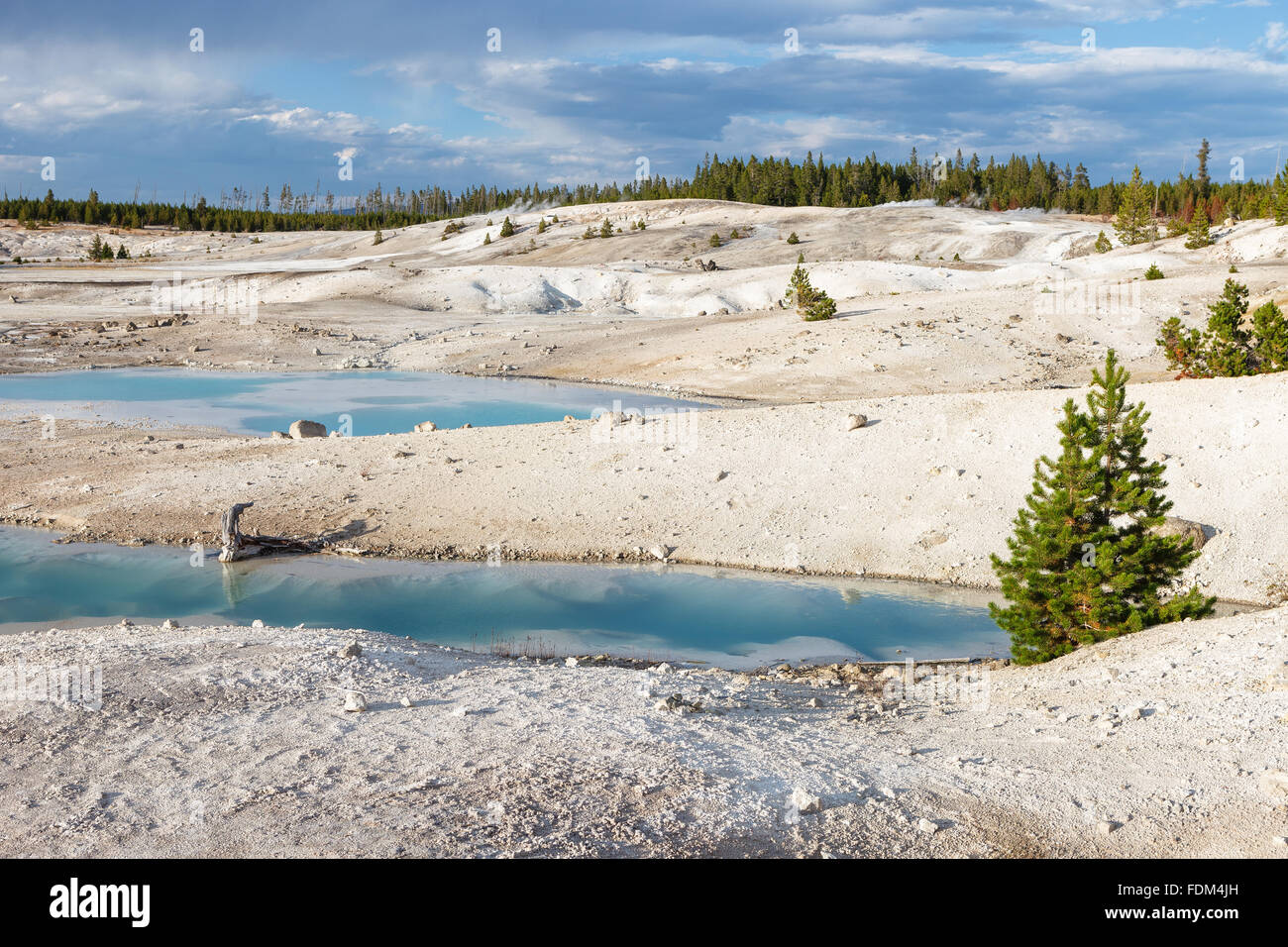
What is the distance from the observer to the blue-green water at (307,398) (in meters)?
28.8

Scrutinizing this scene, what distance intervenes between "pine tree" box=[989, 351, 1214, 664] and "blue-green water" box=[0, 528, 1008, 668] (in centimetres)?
197

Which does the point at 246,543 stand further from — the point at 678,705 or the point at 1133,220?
the point at 1133,220

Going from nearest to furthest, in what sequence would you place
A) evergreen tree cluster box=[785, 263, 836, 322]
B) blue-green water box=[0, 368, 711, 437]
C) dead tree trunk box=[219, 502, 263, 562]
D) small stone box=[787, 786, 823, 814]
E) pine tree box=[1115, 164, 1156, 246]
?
small stone box=[787, 786, 823, 814] < dead tree trunk box=[219, 502, 263, 562] < blue-green water box=[0, 368, 711, 437] < evergreen tree cluster box=[785, 263, 836, 322] < pine tree box=[1115, 164, 1156, 246]

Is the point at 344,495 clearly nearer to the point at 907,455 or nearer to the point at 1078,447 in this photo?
the point at 907,455

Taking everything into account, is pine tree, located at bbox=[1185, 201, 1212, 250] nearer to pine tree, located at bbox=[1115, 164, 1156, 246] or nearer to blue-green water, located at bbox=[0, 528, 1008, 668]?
pine tree, located at bbox=[1115, 164, 1156, 246]

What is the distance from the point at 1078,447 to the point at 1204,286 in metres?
33.1

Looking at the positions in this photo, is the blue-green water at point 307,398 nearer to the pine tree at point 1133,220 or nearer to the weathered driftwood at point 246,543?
the weathered driftwood at point 246,543

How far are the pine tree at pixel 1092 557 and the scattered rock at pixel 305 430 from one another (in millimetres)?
17544

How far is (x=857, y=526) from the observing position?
18.1 meters

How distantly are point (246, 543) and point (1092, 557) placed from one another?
13.4 meters

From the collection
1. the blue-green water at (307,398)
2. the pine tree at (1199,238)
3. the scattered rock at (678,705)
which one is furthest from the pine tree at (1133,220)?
the scattered rock at (678,705)

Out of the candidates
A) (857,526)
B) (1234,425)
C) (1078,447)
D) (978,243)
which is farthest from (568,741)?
(978,243)

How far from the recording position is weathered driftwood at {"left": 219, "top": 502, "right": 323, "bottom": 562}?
676 inches

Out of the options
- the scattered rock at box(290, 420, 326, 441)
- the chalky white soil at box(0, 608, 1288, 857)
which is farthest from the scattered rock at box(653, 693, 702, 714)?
the scattered rock at box(290, 420, 326, 441)
